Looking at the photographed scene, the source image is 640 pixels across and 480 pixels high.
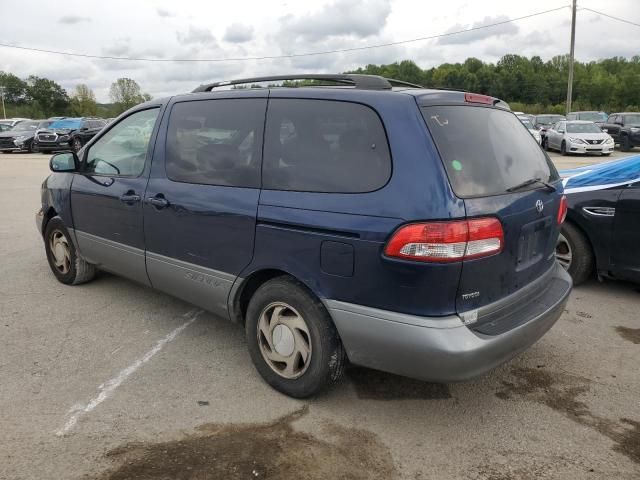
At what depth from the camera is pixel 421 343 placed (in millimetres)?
2568

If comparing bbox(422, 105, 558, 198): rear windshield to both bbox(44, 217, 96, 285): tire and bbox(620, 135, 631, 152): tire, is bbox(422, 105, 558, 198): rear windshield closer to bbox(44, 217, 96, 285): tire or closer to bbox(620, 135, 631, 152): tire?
bbox(44, 217, 96, 285): tire

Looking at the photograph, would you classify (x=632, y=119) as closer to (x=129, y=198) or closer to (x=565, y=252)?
(x=565, y=252)

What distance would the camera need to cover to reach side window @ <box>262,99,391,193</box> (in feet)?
8.94

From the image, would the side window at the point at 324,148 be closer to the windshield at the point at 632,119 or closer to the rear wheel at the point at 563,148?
the rear wheel at the point at 563,148

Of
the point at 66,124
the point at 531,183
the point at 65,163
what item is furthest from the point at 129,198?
the point at 66,124

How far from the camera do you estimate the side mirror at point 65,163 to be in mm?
4602

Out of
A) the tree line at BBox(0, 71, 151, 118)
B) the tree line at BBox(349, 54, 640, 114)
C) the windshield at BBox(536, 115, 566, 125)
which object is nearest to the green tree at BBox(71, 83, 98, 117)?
the tree line at BBox(0, 71, 151, 118)

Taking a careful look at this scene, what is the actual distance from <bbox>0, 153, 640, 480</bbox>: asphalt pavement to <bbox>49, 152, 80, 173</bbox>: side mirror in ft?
4.10

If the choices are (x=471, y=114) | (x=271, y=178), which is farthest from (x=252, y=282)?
(x=471, y=114)

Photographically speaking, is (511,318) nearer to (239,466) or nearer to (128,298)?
(239,466)

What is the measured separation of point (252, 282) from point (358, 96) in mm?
1289

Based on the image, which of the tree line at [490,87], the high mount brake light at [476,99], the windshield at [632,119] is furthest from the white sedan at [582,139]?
the tree line at [490,87]

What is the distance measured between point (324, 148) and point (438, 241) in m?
0.84

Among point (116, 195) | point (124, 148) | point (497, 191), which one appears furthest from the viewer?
point (124, 148)
